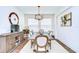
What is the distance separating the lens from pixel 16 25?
5.33m

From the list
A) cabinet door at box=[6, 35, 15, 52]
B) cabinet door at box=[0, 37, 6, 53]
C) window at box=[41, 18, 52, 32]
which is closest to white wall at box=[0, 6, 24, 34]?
cabinet door at box=[6, 35, 15, 52]

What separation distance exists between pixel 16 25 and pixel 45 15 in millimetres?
1423

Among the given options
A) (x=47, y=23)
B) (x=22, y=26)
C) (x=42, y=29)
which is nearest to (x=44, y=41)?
(x=42, y=29)

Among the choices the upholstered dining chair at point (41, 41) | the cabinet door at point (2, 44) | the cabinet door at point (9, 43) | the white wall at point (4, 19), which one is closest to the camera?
the cabinet door at point (2, 44)

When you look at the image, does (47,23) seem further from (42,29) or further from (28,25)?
(28,25)

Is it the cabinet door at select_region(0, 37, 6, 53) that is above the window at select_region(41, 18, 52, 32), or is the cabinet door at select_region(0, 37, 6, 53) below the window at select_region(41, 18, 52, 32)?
below

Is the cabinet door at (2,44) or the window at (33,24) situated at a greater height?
the window at (33,24)

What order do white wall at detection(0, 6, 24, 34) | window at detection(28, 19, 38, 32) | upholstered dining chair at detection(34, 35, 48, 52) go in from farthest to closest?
window at detection(28, 19, 38, 32)
white wall at detection(0, 6, 24, 34)
upholstered dining chair at detection(34, 35, 48, 52)

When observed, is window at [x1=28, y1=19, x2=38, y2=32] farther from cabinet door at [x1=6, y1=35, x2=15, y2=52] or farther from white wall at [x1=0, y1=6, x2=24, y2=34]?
cabinet door at [x1=6, y1=35, x2=15, y2=52]

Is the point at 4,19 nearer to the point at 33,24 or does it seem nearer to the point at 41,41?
the point at 33,24

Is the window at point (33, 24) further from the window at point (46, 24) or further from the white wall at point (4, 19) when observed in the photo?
the white wall at point (4, 19)

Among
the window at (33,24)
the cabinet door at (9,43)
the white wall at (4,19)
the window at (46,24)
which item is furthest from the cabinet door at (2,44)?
the window at (46,24)

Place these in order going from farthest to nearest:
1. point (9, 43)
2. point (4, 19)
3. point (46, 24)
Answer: point (46, 24) < point (4, 19) < point (9, 43)

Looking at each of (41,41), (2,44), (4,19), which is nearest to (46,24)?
(41,41)
